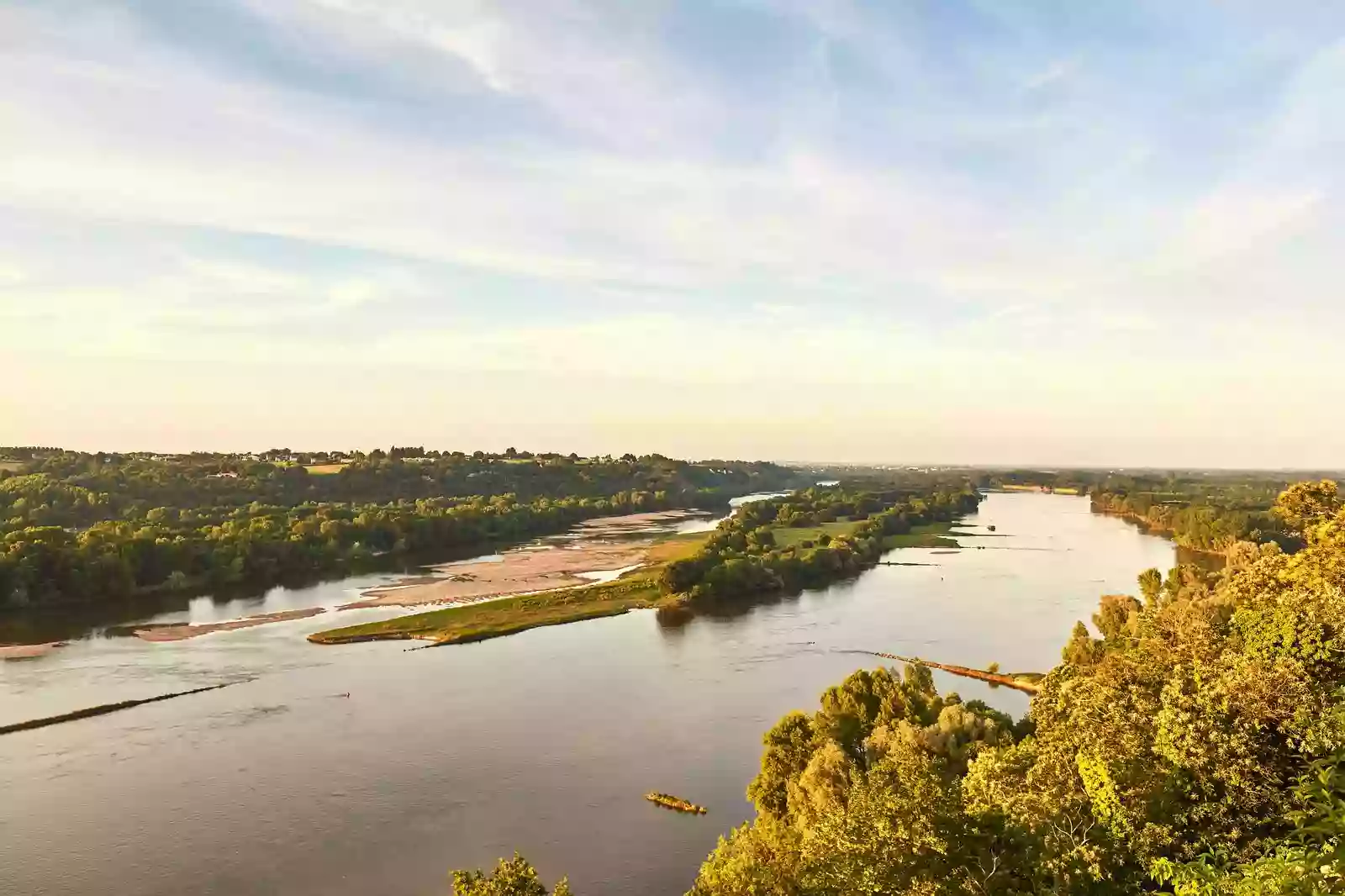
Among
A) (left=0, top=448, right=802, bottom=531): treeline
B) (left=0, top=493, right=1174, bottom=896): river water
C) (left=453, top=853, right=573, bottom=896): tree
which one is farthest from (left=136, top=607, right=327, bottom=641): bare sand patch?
(left=453, top=853, right=573, bottom=896): tree

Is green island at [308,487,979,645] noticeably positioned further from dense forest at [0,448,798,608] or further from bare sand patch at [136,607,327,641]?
dense forest at [0,448,798,608]

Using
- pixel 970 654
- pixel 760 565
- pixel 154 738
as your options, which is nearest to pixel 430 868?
pixel 154 738

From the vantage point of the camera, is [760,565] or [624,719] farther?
[760,565]

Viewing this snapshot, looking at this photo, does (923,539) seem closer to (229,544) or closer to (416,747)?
(229,544)

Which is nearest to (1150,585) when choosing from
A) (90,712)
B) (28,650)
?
(90,712)

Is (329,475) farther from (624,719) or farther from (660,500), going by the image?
(624,719)

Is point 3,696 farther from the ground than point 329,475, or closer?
closer
